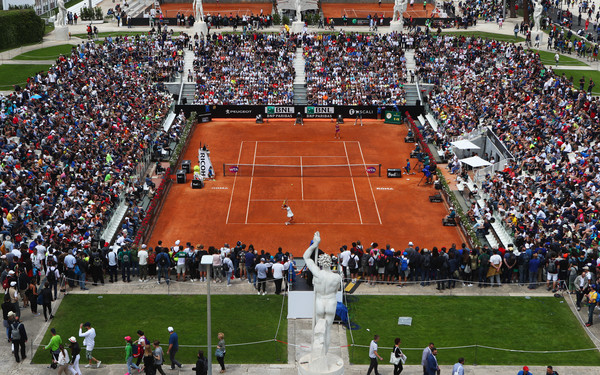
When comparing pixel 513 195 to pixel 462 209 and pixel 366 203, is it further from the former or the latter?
pixel 366 203

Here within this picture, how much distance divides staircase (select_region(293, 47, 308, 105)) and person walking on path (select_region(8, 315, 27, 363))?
46457 mm

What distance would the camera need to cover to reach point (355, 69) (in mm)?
76188

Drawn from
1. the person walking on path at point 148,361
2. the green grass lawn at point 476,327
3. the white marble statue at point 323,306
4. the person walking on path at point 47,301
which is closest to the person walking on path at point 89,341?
the person walking on path at point 148,361

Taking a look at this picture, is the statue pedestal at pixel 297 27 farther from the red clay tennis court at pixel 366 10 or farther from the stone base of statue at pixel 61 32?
the stone base of statue at pixel 61 32

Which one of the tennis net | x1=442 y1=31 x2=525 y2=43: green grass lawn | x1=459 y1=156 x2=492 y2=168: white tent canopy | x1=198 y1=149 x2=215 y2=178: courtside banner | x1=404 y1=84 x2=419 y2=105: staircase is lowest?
the tennis net

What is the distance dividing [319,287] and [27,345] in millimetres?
13412

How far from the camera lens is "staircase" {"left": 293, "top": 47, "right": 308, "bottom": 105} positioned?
241 ft

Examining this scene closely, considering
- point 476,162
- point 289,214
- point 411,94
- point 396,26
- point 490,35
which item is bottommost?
point 289,214

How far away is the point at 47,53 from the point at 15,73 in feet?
27.8

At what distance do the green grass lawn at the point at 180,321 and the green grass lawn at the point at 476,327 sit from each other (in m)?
3.49

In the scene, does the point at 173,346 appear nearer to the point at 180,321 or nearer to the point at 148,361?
the point at 148,361

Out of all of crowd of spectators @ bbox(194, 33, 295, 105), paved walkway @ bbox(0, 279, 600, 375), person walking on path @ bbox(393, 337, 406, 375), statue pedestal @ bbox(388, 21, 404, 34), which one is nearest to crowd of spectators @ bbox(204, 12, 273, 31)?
crowd of spectators @ bbox(194, 33, 295, 105)

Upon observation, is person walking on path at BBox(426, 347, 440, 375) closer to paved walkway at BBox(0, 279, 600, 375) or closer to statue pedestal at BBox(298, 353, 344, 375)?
paved walkway at BBox(0, 279, 600, 375)

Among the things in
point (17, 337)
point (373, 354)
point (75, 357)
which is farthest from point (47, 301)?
point (373, 354)
